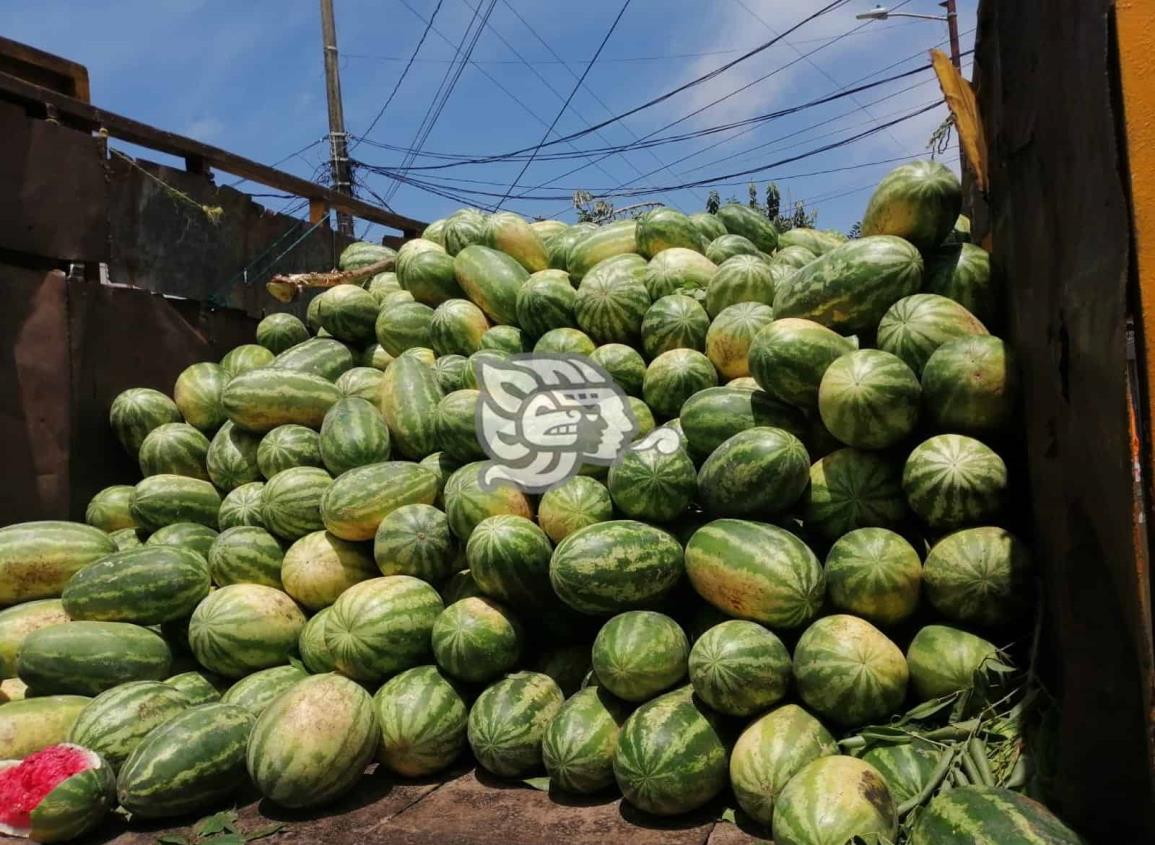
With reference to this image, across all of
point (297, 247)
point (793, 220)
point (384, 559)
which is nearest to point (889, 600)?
point (384, 559)

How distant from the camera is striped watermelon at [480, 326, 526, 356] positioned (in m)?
5.13

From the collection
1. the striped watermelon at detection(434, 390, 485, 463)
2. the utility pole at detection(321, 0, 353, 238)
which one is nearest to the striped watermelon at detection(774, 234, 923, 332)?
the striped watermelon at detection(434, 390, 485, 463)

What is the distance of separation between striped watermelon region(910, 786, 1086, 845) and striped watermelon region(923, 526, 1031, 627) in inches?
32.8

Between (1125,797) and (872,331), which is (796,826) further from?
(872,331)

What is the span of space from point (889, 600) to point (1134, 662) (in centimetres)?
121

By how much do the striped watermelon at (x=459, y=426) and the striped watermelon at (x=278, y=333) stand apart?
6.90 feet

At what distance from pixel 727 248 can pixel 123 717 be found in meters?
3.99

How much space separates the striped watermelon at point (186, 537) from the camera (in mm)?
4562

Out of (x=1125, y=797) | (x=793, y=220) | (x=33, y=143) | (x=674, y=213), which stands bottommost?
(x=1125, y=797)

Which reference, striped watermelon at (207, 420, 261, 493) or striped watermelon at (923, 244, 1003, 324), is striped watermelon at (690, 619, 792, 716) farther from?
striped watermelon at (207, 420, 261, 493)

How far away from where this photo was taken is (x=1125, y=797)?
217cm

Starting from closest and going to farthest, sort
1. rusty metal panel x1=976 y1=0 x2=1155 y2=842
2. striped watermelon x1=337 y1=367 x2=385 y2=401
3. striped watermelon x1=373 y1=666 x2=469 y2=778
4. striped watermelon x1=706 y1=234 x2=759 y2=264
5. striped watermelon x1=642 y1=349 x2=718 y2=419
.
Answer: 1. rusty metal panel x1=976 y1=0 x2=1155 y2=842
2. striped watermelon x1=373 y1=666 x2=469 y2=778
3. striped watermelon x1=642 y1=349 x2=718 y2=419
4. striped watermelon x1=337 y1=367 x2=385 y2=401
5. striped watermelon x1=706 y1=234 x2=759 y2=264

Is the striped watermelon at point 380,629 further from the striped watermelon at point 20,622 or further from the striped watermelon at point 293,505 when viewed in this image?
the striped watermelon at point 20,622

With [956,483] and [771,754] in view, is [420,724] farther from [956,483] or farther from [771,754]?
[956,483]
